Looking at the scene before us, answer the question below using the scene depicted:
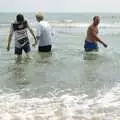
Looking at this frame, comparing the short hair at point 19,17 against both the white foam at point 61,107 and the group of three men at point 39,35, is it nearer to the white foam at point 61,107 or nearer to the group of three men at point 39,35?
the group of three men at point 39,35

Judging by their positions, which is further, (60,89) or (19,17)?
(19,17)

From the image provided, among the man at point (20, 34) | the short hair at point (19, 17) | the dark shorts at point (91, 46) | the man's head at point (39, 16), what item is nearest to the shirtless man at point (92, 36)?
the dark shorts at point (91, 46)

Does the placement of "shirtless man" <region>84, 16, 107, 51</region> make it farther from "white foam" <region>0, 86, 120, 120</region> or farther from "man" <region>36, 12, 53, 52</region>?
"white foam" <region>0, 86, 120, 120</region>

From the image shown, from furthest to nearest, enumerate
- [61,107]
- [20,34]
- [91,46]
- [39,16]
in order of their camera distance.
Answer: [91,46] → [20,34] → [39,16] → [61,107]

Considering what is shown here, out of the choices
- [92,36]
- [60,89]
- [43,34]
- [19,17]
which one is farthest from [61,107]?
[92,36]

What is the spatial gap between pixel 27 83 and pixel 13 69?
6.86 ft

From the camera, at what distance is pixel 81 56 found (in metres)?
14.0

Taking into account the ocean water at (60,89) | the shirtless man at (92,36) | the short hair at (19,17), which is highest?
the short hair at (19,17)

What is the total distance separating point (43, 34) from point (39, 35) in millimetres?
345

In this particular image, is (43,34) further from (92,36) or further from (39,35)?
(92,36)

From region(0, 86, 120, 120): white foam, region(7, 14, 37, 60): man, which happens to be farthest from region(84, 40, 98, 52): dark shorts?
region(0, 86, 120, 120): white foam

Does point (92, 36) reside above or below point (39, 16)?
below

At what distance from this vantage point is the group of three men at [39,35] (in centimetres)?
1290

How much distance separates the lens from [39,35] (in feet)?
43.0
